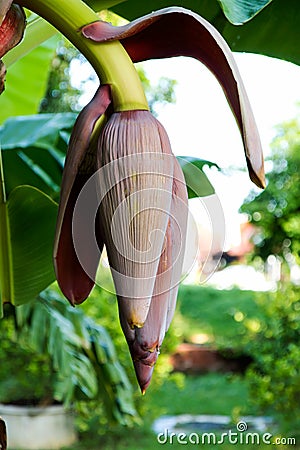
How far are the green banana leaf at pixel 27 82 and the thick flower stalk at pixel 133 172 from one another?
78 centimetres

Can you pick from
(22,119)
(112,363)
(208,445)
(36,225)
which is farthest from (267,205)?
(36,225)

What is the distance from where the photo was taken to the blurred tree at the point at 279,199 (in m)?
3.37

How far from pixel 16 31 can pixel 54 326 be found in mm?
1058

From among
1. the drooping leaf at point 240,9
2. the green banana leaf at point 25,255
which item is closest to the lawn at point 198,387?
the green banana leaf at point 25,255

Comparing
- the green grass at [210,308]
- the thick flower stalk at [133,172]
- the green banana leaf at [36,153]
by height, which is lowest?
the green grass at [210,308]

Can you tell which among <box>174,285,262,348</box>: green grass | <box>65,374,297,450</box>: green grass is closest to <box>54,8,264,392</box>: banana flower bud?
<box>65,374,297,450</box>: green grass

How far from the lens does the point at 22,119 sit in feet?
3.37

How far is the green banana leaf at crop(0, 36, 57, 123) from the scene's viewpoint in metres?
0.99

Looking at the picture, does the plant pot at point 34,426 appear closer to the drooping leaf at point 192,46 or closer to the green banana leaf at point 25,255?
the green banana leaf at point 25,255

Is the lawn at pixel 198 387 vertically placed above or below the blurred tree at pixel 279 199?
below

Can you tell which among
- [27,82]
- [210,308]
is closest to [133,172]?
[27,82]

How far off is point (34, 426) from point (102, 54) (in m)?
2.50

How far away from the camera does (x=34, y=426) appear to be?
8.28 ft

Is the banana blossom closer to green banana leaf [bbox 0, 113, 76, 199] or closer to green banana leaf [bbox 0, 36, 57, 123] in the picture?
green banana leaf [bbox 0, 113, 76, 199]
